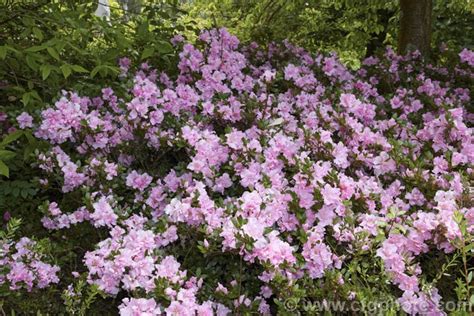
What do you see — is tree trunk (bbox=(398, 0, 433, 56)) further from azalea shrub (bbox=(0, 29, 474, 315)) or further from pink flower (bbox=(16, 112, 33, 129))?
pink flower (bbox=(16, 112, 33, 129))

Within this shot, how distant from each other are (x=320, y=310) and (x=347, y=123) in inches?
66.8

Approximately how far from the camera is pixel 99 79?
14.9 feet

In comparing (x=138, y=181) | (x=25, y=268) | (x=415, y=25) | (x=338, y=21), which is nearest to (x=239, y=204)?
(x=138, y=181)

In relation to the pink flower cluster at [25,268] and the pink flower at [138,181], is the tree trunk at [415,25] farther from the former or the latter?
the pink flower cluster at [25,268]

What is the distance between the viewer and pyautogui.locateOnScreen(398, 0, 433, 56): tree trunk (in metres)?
5.89

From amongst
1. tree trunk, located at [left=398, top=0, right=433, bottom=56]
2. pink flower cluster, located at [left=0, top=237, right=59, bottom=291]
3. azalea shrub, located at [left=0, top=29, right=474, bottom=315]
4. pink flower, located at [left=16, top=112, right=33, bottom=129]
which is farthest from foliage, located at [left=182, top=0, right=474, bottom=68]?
pink flower cluster, located at [left=0, top=237, right=59, bottom=291]

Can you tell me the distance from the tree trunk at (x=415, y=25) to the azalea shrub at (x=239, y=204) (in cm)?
163

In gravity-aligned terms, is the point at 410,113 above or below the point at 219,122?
above

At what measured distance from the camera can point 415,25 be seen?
19.6 feet

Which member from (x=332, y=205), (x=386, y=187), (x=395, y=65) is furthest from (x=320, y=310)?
(x=395, y=65)

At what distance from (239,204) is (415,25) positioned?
4.17m

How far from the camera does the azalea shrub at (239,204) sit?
2523mm

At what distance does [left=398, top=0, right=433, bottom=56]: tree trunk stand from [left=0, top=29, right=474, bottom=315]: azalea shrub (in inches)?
64.0

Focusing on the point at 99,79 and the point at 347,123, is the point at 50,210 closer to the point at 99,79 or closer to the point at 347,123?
the point at 99,79
